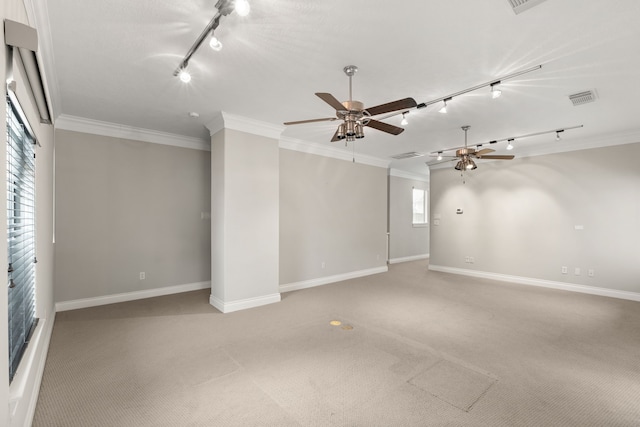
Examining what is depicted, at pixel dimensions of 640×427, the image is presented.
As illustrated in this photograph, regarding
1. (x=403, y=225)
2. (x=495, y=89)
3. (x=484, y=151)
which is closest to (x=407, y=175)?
(x=403, y=225)

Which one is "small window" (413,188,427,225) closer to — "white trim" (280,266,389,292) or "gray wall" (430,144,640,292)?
"gray wall" (430,144,640,292)

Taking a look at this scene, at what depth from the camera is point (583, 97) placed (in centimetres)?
350

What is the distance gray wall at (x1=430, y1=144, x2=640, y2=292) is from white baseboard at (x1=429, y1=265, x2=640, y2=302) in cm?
8

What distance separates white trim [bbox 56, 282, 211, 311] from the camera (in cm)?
425

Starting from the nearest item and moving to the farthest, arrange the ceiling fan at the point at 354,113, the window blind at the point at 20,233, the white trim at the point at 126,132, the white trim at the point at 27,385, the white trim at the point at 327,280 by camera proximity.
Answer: the white trim at the point at 27,385, the window blind at the point at 20,233, the ceiling fan at the point at 354,113, the white trim at the point at 126,132, the white trim at the point at 327,280

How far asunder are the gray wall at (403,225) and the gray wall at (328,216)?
1446 mm

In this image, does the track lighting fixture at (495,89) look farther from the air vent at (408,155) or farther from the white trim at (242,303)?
the white trim at (242,303)

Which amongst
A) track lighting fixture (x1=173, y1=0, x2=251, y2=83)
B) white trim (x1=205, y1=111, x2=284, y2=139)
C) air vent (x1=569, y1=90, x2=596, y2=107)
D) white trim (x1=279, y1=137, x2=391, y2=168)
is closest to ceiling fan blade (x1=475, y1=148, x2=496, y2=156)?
air vent (x1=569, y1=90, x2=596, y2=107)

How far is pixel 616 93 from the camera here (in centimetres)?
341

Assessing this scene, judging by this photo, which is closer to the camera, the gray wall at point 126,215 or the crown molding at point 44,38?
the crown molding at point 44,38

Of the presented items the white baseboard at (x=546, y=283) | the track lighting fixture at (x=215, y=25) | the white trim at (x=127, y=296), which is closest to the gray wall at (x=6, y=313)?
the track lighting fixture at (x=215, y=25)

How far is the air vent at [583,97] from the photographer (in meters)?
3.40

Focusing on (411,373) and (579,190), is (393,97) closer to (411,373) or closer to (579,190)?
(411,373)

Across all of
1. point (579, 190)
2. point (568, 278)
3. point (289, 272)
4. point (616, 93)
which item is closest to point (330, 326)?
point (289, 272)
